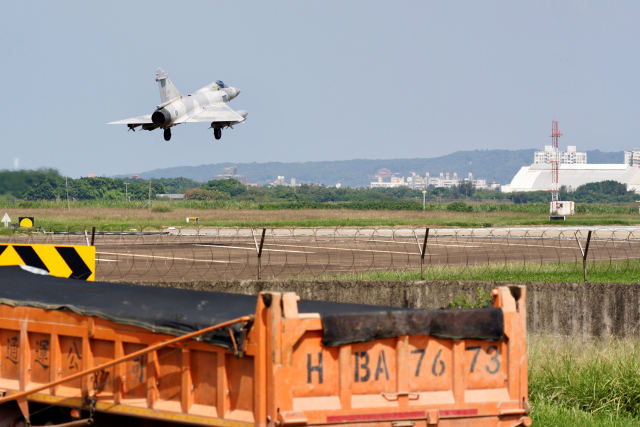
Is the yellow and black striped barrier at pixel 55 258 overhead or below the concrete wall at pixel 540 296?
overhead

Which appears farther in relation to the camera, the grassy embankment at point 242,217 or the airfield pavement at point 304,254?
the grassy embankment at point 242,217

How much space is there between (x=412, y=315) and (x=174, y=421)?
2334 mm

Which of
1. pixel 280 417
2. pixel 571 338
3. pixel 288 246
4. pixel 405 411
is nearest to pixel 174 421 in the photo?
pixel 280 417

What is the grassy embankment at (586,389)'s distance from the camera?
9102mm

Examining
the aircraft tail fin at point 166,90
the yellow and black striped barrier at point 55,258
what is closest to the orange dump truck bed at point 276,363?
the yellow and black striped barrier at point 55,258

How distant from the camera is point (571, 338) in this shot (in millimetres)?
14961

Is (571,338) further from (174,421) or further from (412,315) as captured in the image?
(174,421)

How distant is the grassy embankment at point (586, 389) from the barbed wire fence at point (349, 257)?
4.80m

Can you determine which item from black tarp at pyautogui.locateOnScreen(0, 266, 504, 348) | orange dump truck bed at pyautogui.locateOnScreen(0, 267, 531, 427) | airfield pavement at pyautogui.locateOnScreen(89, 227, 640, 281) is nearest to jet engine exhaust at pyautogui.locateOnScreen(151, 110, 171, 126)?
airfield pavement at pyautogui.locateOnScreen(89, 227, 640, 281)

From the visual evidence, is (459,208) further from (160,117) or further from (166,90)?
(160,117)

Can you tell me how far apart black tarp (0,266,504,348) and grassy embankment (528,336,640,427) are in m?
3.39

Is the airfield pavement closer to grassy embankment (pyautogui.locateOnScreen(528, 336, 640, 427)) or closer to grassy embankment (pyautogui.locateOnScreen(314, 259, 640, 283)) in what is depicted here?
grassy embankment (pyautogui.locateOnScreen(314, 259, 640, 283))

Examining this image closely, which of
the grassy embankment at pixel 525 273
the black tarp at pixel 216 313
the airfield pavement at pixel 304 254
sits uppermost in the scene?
the black tarp at pixel 216 313

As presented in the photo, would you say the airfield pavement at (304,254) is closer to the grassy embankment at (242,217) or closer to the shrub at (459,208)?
the grassy embankment at (242,217)
